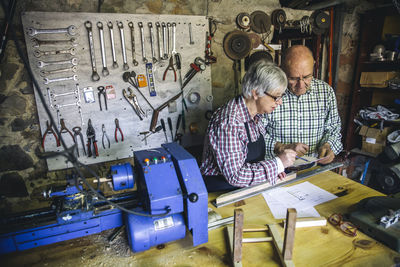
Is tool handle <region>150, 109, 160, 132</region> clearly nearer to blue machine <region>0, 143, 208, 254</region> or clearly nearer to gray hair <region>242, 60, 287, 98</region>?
gray hair <region>242, 60, 287, 98</region>

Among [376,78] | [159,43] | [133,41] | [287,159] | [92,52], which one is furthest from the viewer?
[376,78]

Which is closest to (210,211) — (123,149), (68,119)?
(123,149)

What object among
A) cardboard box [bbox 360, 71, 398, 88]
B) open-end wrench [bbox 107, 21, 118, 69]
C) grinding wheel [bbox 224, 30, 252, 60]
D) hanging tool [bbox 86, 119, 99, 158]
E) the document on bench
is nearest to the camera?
the document on bench

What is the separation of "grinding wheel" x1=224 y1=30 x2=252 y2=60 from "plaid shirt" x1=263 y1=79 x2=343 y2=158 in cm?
99

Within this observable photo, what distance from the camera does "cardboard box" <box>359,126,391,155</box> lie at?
131 inches

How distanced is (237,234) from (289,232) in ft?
0.69

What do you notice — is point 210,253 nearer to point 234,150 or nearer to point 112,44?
point 234,150

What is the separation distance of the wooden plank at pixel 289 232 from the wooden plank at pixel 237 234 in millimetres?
185

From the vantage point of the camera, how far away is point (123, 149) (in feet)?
8.93

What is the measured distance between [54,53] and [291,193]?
7.96ft

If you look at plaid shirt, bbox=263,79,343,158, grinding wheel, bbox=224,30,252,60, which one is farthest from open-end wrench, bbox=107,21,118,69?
plaid shirt, bbox=263,79,343,158

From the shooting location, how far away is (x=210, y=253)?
1.14 m

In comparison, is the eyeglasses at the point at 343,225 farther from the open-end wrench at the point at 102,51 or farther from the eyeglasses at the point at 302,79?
the open-end wrench at the point at 102,51

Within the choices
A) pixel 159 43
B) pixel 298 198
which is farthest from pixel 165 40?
pixel 298 198
